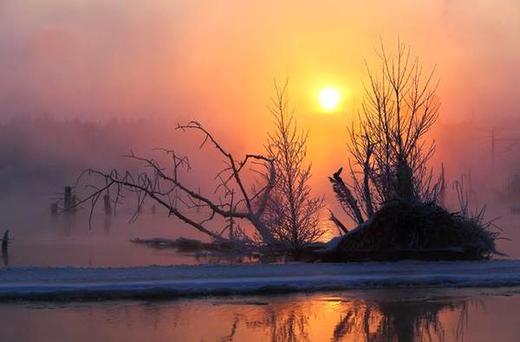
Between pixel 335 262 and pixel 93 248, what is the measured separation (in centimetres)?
1776

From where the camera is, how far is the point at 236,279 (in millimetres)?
13336

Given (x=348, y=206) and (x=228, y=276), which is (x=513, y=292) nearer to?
(x=228, y=276)

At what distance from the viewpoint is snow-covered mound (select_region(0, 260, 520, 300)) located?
39.3 ft

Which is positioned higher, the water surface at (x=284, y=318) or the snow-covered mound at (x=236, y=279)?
the snow-covered mound at (x=236, y=279)

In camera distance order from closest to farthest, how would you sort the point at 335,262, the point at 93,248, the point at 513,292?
the point at 513,292 → the point at 335,262 → the point at 93,248

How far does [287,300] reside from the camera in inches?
448

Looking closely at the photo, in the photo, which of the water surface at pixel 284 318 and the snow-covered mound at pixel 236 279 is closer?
the water surface at pixel 284 318

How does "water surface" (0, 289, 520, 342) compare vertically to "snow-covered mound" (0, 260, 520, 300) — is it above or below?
below

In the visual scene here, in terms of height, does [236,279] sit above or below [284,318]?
above

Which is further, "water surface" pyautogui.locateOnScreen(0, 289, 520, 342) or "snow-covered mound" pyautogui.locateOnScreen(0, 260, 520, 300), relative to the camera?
"snow-covered mound" pyautogui.locateOnScreen(0, 260, 520, 300)

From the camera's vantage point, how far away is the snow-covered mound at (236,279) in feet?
39.3

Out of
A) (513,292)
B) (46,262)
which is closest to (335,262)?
(513,292)

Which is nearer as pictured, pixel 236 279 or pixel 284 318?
pixel 284 318

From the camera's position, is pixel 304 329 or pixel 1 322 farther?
pixel 1 322
